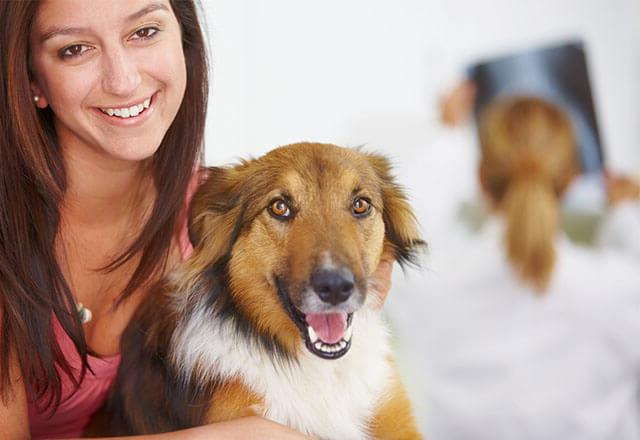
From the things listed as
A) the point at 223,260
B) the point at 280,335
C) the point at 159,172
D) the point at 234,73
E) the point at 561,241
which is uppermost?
the point at 234,73

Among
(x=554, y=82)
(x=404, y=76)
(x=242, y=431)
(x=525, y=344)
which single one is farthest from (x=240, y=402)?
(x=554, y=82)

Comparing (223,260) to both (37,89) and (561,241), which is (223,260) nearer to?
(37,89)

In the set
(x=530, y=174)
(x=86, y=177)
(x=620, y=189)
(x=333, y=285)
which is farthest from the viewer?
(x=620, y=189)

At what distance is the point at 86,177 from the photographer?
0.98 meters

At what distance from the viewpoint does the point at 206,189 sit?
2.91 feet

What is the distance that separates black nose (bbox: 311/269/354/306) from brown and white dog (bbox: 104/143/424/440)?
1cm

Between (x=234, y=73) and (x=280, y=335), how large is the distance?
0.55 meters

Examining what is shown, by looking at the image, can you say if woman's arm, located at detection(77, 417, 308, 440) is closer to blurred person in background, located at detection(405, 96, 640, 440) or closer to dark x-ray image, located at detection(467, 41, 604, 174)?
blurred person in background, located at detection(405, 96, 640, 440)

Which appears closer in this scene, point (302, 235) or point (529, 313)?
point (302, 235)

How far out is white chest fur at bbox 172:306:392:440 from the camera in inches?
34.4

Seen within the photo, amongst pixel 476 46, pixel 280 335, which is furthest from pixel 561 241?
pixel 280 335

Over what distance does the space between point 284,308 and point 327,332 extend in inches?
2.5

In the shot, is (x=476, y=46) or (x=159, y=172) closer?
(x=159, y=172)

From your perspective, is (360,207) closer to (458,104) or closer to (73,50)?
(73,50)
